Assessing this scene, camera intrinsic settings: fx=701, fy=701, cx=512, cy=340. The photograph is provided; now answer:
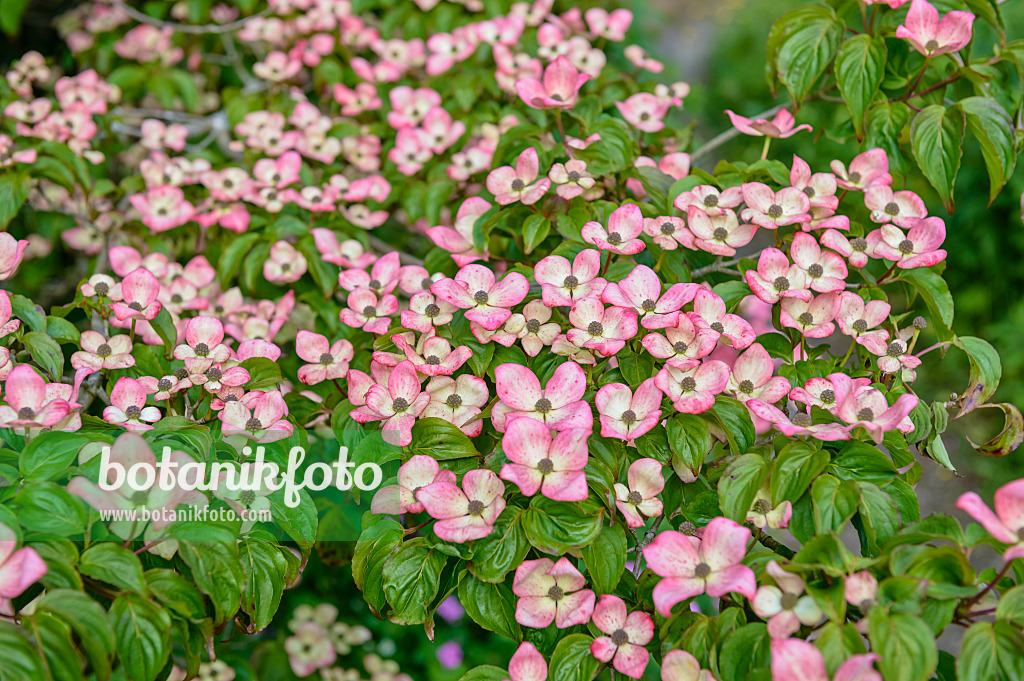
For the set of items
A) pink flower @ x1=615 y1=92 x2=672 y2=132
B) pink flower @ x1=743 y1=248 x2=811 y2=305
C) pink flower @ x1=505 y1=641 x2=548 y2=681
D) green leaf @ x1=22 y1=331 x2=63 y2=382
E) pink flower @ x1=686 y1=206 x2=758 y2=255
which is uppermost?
pink flower @ x1=615 y1=92 x2=672 y2=132

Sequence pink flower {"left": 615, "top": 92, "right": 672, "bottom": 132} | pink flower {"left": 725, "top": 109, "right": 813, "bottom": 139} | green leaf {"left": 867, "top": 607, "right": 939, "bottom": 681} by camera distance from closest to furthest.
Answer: green leaf {"left": 867, "top": 607, "right": 939, "bottom": 681}, pink flower {"left": 725, "top": 109, "right": 813, "bottom": 139}, pink flower {"left": 615, "top": 92, "right": 672, "bottom": 132}

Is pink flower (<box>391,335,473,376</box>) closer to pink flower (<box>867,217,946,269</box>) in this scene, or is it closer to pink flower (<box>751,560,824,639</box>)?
pink flower (<box>751,560,824,639</box>)

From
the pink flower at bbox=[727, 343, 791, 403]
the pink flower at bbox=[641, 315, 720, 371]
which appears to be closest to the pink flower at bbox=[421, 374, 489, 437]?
the pink flower at bbox=[641, 315, 720, 371]

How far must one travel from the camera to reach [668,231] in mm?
1027

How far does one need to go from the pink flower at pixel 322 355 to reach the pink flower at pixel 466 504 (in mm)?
282

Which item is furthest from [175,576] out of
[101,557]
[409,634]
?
[409,634]

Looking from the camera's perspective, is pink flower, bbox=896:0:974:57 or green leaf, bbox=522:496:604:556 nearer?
green leaf, bbox=522:496:604:556

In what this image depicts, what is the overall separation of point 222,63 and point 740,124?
1.43 metres

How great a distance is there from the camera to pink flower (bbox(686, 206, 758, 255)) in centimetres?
102

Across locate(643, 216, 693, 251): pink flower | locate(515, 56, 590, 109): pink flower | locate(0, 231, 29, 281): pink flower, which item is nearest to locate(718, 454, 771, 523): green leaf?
locate(643, 216, 693, 251): pink flower

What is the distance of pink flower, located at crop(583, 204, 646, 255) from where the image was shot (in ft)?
3.27

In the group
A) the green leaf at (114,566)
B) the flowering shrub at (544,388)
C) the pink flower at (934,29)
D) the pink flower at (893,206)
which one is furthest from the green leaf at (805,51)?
the green leaf at (114,566)

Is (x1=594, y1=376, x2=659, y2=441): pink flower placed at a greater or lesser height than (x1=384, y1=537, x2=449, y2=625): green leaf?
greater

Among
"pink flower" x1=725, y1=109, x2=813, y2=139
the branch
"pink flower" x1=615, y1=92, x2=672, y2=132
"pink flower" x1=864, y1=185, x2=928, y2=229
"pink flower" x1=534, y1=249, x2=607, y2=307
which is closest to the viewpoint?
"pink flower" x1=534, y1=249, x2=607, y2=307
